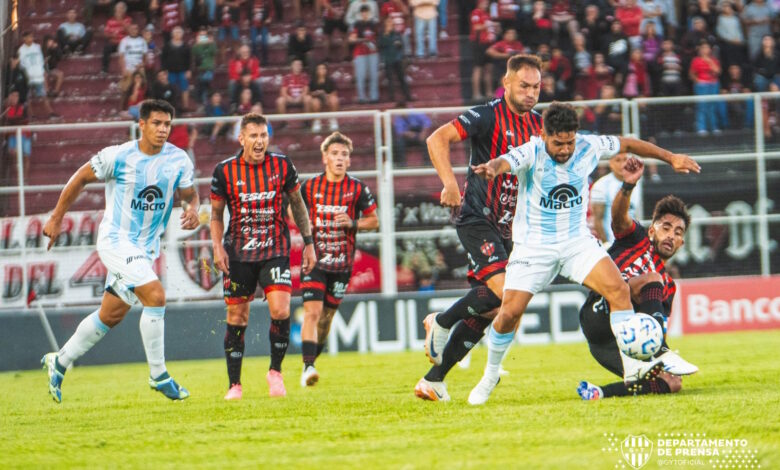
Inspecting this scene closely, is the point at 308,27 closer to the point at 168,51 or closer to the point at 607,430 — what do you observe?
the point at 168,51

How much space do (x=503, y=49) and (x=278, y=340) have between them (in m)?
10.5

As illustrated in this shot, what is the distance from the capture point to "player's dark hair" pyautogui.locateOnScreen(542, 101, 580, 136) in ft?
24.8

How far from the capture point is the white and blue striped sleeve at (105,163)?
9383 mm

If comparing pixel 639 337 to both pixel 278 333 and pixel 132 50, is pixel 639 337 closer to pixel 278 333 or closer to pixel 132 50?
pixel 278 333

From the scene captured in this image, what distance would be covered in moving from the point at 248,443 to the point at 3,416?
3.23 metres

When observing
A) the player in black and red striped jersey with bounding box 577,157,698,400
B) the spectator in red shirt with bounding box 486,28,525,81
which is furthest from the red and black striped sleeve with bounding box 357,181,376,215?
the spectator in red shirt with bounding box 486,28,525,81

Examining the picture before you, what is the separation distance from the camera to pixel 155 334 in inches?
370

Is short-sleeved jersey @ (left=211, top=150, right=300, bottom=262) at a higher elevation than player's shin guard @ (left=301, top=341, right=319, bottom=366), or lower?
higher

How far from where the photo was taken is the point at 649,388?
821cm

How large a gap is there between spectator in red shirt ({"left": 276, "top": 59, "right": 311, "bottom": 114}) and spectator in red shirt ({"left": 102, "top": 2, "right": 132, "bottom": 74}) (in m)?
3.26

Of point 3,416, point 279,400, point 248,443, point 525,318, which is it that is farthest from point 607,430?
point 525,318

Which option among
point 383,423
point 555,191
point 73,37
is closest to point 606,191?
point 555,191

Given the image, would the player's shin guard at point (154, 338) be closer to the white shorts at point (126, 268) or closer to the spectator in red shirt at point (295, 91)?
the white shorts at point (126, 268)

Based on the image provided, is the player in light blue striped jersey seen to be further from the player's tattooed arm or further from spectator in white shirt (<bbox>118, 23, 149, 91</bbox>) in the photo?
spectator in white shirt (<bbox>118, 23, 149, 91</bbox>)
